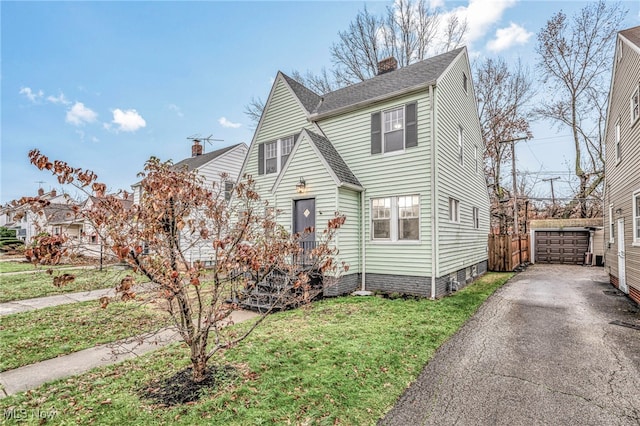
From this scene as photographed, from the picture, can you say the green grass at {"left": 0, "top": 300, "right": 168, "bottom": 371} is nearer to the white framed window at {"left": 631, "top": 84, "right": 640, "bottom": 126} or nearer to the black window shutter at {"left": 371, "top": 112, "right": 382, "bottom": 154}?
the black window shutter at {"left": 371, "top": 112, "right": 382, "bottom": 154}

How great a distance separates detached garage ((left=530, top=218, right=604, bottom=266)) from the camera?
1691 cm

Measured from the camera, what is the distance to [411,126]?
9062 mm

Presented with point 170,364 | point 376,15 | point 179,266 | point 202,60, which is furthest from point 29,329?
point 376,15

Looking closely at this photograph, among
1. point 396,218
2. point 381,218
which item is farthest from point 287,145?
point 396,218

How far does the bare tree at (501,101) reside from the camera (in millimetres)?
21344

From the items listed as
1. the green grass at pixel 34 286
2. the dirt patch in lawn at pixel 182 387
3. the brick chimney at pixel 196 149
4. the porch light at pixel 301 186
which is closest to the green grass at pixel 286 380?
the dirt patch in lawn at pixel 182 387

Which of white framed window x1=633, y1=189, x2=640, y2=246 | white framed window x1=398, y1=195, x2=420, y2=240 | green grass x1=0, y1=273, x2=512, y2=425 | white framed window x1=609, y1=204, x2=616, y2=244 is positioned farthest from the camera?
white framed window x1=609, y1=204, x2=616, y2=244

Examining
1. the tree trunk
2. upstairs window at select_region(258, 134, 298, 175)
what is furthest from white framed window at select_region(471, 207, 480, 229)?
the tree trunk

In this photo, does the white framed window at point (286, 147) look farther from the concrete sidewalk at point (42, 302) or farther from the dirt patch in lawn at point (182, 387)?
the dirt patch in lawn at point (182, 387)

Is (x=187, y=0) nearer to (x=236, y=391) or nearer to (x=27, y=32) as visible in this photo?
(x=27, y=32)

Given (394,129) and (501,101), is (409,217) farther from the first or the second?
(501,101)

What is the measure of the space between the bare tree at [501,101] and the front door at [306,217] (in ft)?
57.6

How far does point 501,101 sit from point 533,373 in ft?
73.8

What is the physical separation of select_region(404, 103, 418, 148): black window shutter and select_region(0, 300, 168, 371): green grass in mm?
7789
